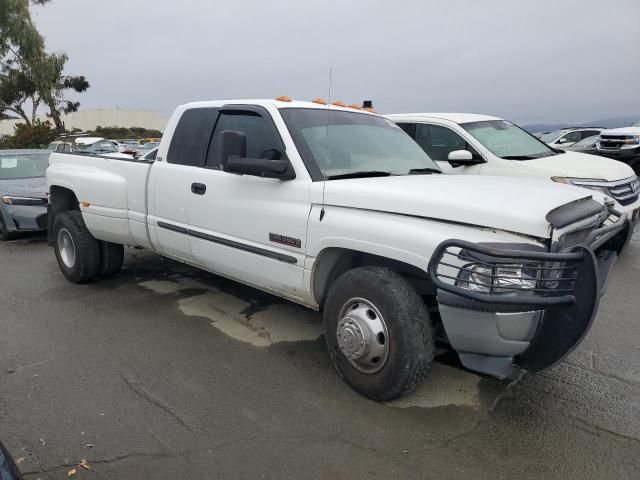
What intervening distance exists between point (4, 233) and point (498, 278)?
818cm

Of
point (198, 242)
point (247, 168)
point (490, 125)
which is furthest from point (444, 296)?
point (490, 125)

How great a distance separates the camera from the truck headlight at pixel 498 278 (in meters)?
2.42

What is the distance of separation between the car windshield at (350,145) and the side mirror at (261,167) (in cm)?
16

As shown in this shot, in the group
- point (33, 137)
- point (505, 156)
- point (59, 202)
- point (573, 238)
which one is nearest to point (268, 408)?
point (573, 238)

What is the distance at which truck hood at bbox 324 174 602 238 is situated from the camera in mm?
2555

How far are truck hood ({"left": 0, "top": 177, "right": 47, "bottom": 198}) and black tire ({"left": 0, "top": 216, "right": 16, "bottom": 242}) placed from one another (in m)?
0.48

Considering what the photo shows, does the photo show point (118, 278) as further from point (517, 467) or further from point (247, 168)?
point (517, 467)

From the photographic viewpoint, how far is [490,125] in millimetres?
6902

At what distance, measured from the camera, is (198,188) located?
4.07 metres

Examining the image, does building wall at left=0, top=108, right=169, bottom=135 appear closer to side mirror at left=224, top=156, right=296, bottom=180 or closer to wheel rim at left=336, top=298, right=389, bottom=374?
side mirror at left=224, top=156, right=296, bottom=180

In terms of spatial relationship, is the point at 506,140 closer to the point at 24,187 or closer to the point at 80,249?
the point at 80,249

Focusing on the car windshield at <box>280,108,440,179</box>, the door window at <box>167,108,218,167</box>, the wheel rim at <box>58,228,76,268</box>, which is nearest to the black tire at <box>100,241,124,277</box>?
the wheel rim at <box>58,228,76,268</box>

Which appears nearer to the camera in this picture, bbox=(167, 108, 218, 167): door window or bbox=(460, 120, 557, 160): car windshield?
bbox=(167, 108, 218, 167): door window

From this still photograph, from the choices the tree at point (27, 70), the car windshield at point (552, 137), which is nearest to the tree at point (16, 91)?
the tree at point (27, 70)
